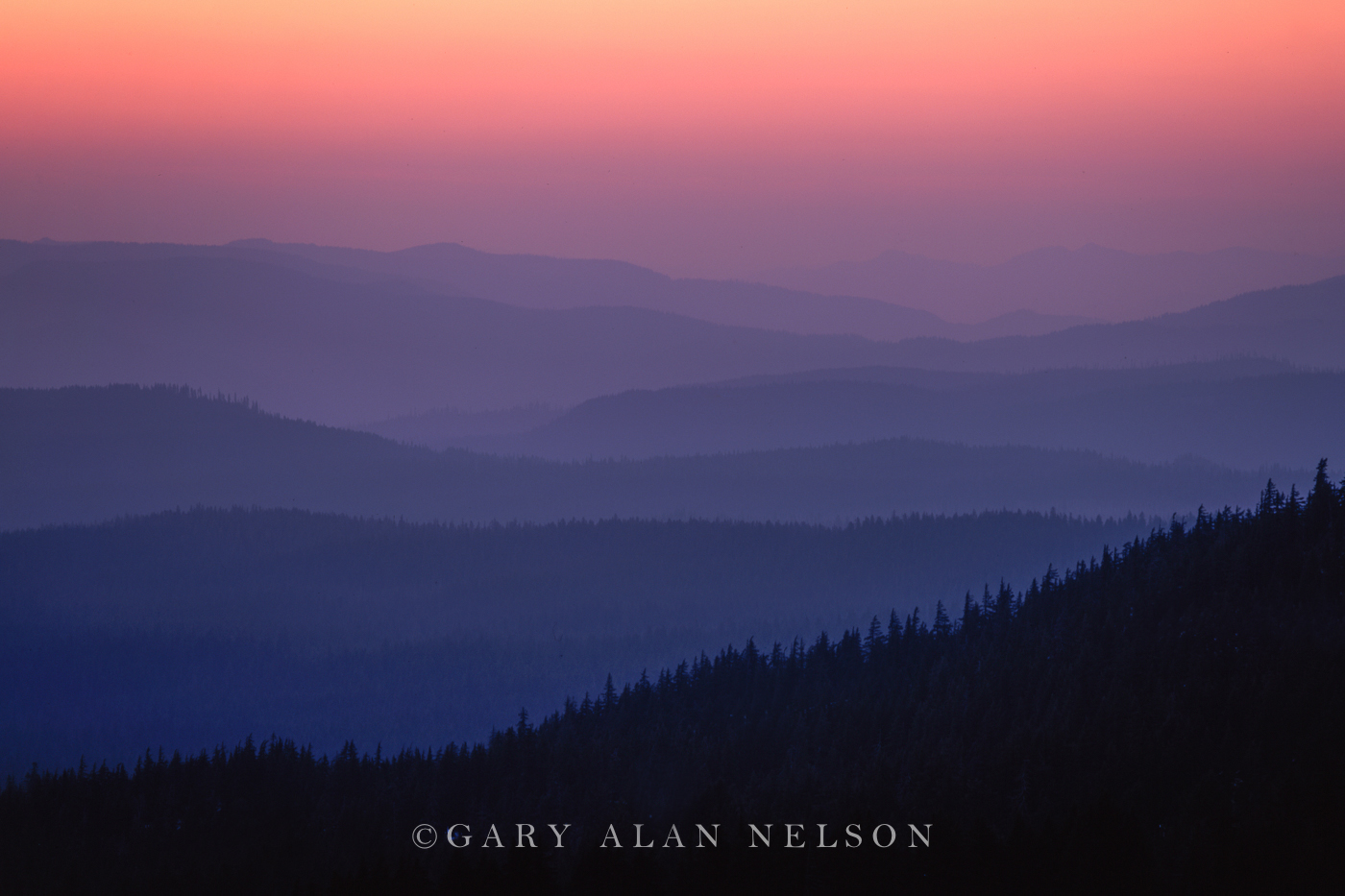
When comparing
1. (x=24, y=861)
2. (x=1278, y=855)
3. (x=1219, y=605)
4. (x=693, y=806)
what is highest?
(x=1219, y=605)

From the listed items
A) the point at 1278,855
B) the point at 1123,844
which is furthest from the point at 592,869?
the point at 1278,855

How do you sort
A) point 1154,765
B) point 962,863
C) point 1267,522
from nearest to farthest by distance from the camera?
point 962,863
point 1154,765
point 1267,522

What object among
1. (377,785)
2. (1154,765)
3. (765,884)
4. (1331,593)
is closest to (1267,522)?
(1331,593)

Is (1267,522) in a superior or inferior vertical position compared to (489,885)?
superior

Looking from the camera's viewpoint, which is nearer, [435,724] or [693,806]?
[693,806]

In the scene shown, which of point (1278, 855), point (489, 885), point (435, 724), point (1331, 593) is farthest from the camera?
point (435, 724)

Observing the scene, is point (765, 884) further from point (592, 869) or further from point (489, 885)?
point (489, 885)
